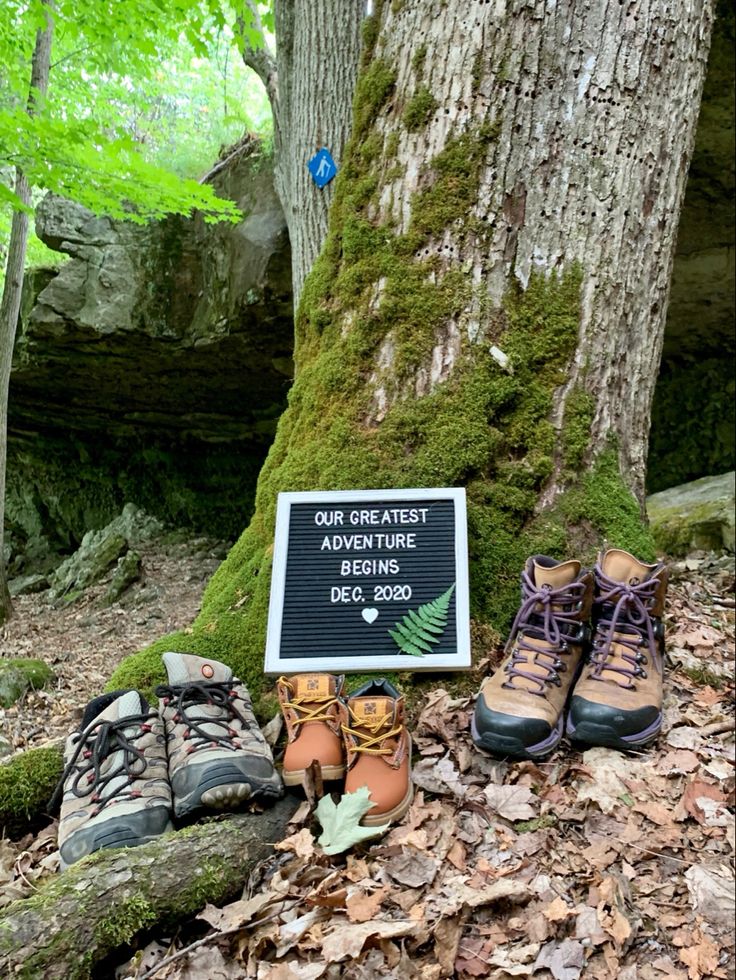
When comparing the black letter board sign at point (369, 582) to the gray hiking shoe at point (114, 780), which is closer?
the gray hiking shoe at point (114, 780)

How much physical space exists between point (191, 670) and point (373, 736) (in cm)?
63

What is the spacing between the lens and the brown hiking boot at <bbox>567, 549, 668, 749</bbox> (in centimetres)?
190

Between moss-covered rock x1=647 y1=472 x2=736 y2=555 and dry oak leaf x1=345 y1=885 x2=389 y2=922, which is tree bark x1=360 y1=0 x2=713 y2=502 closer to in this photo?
dry oak leaf x1=345 y1=885 x2=389 y2=922

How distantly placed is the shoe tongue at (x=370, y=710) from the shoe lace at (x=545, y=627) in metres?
0.39

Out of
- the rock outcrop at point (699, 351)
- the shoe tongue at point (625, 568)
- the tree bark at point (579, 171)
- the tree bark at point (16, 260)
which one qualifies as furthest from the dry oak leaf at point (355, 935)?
the tree bark at point (16, 260)

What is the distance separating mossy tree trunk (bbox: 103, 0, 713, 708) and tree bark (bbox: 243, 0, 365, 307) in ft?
6.73

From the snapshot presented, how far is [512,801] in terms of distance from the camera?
5.79 feet

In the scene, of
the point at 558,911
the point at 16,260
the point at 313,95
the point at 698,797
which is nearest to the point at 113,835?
the point at 558,911

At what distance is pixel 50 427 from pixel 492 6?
1130 centimetres

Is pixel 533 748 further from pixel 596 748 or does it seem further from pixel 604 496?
pixel 604 496

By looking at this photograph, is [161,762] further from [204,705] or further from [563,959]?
[563,959]

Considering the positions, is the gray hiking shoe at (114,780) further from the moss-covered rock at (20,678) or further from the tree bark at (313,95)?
the tree bark at (313,95)

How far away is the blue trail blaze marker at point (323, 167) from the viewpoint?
15.5 ft

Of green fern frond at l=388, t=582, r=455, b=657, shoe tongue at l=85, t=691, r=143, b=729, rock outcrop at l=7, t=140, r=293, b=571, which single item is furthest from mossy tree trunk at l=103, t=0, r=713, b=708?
rock outcrop at l=7, t=140, r=293, b=571
